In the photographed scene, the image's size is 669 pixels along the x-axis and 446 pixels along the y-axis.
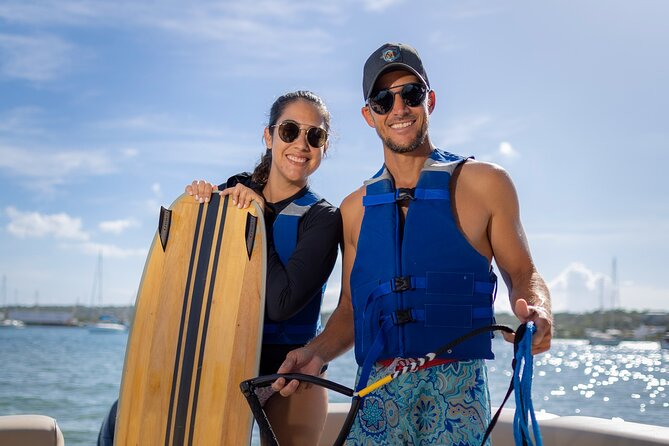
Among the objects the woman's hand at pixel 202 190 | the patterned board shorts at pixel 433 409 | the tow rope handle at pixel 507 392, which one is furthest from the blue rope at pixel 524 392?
the woman's hand at pixel 202 190

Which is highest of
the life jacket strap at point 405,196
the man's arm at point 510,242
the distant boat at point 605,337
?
the life jacket strap at point 405,196

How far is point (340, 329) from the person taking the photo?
9.32 ft

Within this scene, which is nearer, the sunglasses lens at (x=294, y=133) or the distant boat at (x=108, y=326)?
the sunglasses lens at (x=294, y=133)

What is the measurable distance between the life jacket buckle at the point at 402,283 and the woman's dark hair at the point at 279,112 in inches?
36.7

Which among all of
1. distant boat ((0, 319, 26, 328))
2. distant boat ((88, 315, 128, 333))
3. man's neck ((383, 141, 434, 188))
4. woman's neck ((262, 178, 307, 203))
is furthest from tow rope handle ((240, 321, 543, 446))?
distant boat ((0, 319, 26, 328))

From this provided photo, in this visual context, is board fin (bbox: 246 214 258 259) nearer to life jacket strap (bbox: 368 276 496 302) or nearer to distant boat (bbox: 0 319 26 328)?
life jacket strap (bbox: 368 276 496 302)

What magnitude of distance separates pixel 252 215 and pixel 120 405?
1.00 meters

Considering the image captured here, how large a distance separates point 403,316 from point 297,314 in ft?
2.03

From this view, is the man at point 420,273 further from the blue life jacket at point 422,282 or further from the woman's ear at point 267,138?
the woman's ear at point 267,138

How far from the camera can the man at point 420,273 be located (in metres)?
2.39

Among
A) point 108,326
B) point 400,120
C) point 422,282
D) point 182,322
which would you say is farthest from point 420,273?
point 108,326

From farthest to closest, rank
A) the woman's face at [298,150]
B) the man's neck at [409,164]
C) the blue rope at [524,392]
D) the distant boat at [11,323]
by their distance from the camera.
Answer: the distant boat at [11,323], the woman's face at [298,150], the man's neck at [409,164], the blue rope at [524,392]

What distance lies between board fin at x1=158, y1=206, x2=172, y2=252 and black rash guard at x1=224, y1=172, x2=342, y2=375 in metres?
0.68

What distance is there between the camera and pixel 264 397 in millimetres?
2900
